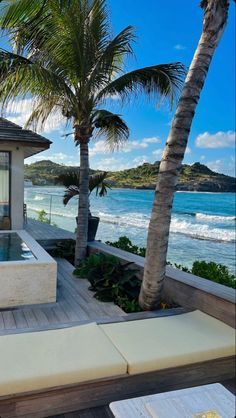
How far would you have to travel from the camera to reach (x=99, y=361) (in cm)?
274

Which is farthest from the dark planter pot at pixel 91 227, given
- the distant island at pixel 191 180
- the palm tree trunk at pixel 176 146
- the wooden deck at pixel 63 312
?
the distant island at pixel 191 180

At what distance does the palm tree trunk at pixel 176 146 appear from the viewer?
12.0 ft

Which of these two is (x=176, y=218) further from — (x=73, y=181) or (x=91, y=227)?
(x=91, y=227)

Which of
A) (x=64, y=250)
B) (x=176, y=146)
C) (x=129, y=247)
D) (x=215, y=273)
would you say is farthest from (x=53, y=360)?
(x=64, y=250)

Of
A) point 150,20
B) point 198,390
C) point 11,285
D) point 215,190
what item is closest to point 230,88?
point 150,20

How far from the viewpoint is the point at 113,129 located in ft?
26.8

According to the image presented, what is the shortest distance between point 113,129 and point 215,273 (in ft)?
14.9

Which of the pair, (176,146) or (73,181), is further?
(73,181)

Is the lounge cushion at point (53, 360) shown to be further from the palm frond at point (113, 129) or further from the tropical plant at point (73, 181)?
the tropical plant at point (73, 181)

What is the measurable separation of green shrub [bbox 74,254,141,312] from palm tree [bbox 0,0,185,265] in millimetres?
1382

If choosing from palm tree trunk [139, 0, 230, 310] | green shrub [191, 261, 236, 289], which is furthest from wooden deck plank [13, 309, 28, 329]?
green shrub [191, 261, 236, 289]

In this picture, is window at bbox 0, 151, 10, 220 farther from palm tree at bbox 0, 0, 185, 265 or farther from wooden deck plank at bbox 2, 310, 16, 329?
wooden deck plank at bbox 2, 310, 16, 329

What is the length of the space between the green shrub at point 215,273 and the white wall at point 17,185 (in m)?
4.89

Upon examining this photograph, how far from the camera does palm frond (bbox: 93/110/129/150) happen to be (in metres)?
7.26
